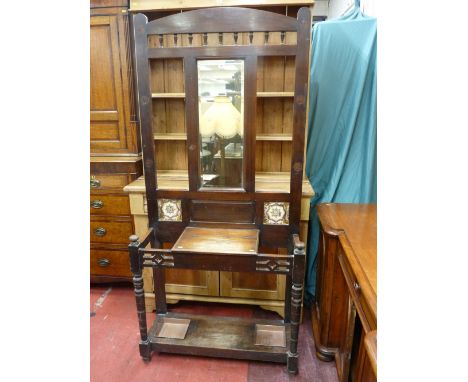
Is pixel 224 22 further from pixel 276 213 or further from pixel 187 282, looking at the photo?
pixel 187 282

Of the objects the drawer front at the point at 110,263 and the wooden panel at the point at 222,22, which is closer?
the wooden panel at the point at 222,22

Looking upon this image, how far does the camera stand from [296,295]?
1441 millimetres

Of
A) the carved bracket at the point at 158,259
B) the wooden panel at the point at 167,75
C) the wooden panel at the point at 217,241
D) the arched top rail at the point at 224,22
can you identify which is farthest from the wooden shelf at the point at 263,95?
the carved bracket at the point at 158,259

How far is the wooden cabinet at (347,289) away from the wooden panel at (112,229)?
1256mm

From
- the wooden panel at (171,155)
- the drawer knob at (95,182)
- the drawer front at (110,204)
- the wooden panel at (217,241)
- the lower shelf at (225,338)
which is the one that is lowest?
the lower shelf at (225,338)

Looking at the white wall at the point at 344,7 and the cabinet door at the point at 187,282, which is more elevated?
the white wall at the point at 344,7

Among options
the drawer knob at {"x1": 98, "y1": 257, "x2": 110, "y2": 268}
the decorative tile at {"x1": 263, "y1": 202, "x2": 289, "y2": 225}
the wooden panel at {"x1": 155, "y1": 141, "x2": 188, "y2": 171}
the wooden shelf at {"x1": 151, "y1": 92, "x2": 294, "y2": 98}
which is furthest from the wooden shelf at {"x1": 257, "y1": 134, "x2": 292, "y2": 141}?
the drawer knob at {"x1": 98, "y1": 257, "x2": 110, "y2": 268}

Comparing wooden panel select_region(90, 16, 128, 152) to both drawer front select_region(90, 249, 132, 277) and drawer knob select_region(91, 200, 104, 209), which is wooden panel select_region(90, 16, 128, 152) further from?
drawer front select_region(90, 249, 132, 277)

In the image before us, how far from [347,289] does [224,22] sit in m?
1.38

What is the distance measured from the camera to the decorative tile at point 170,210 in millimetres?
1680

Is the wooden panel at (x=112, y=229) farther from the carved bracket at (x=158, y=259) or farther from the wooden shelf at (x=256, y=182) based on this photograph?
the carved bracket at (x=158, y=259)

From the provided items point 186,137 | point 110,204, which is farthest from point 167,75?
point 110,204

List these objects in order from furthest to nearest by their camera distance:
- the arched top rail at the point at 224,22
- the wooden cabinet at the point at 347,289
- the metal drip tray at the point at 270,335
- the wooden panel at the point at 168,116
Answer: the wooden panel at the point at 168,116, the metal drip tray at the point at 270,335, the arched top rail at the point at 224,22, the wooden cabinet at the point at 347,289
